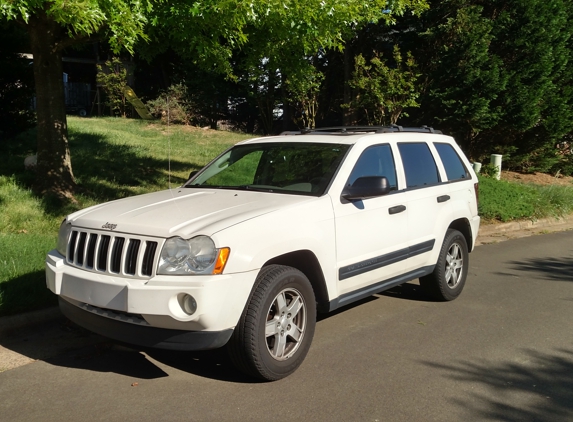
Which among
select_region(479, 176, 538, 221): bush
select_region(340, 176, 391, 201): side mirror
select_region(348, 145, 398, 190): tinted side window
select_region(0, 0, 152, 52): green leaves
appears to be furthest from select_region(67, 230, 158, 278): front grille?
select_region(479, 176, 538, 221): bush

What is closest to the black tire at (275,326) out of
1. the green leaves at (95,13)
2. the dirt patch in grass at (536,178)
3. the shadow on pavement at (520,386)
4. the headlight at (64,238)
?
the shadow on pavement at (520,386)

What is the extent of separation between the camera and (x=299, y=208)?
4.70m

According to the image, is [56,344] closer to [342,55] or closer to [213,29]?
[213,29]

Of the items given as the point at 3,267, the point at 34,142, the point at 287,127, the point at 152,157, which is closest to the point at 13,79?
the point at 34,142

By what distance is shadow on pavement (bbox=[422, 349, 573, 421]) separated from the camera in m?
4.05

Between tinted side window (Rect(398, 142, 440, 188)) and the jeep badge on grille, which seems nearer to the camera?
the jeep badge on grille

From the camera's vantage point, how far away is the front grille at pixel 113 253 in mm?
4164

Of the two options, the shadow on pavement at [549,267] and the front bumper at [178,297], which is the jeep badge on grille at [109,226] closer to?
the front bumper at [178,297]

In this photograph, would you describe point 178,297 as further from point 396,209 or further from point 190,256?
point 396,209

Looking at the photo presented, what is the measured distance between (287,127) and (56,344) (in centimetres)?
1619

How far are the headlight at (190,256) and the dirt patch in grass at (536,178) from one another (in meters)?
14.8

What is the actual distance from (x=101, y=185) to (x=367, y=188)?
7.01 meters

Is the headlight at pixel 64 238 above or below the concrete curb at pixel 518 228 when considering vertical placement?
above

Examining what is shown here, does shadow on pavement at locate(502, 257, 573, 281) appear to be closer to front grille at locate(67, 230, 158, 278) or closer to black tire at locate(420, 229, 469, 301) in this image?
black tire at locate(420, 229, 469, 301)
